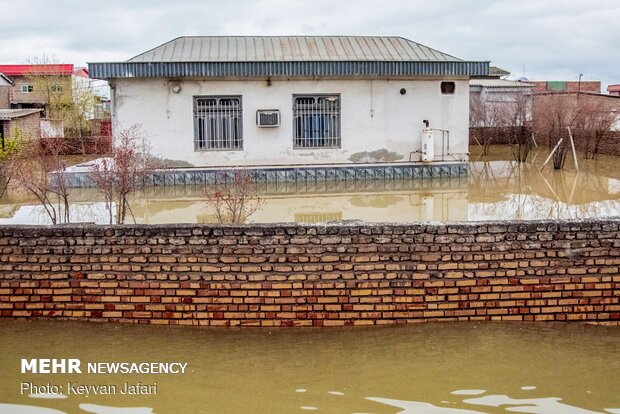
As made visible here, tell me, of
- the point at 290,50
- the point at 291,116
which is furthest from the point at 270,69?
the point at 290,50

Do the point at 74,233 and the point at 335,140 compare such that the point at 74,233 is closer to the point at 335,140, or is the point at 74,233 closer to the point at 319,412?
the point at 319,412

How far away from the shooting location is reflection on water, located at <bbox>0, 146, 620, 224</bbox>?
36.7ft

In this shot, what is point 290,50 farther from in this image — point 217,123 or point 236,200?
point 236,200

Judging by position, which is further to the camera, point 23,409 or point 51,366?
point 51,366

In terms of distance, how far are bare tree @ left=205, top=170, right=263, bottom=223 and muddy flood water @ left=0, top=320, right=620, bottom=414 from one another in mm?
3210

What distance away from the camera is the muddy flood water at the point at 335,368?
14.9ft

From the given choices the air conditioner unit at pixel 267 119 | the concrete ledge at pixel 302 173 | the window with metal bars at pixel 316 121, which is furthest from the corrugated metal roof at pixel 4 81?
the window with metal bars at pixel 316 121

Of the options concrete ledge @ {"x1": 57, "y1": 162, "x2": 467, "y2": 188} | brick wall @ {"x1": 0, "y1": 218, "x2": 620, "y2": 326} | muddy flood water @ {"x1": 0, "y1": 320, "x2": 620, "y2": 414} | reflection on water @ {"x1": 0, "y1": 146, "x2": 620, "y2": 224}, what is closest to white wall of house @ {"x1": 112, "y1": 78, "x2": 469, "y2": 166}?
concrete ledge @ {"x1": 57, "y1": 162, "x2": 467, "y2": 188}

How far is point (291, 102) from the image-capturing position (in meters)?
15.8

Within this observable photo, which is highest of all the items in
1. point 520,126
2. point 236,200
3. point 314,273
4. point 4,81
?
point 4,81

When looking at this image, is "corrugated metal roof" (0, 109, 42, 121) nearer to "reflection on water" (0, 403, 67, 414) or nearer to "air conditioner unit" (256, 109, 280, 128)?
"air conditioner unit" (256, 109, 280, 128)

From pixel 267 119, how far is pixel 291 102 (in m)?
0.72

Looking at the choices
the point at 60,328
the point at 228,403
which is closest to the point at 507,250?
the point at 228,403
